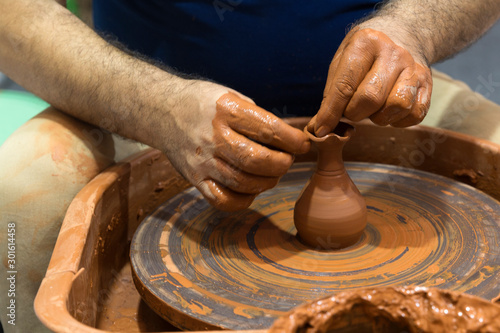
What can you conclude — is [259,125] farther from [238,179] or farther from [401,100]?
[401,100]

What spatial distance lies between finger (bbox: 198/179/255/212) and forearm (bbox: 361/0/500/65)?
0.53 metres

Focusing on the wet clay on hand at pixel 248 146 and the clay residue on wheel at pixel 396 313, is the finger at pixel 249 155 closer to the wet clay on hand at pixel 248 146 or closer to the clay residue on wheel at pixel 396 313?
the wet clay on hand at pixel 248 146

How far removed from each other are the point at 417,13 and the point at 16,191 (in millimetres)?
1198

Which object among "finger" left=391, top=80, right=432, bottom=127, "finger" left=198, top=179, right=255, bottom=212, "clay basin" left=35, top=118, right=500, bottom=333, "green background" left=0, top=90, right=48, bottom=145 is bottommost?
"green background" left=0, top=90, right=48, bottom=145

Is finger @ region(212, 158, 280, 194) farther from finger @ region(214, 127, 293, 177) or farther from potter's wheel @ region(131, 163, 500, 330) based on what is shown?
potter's wheel @ region(131, 163, 500, 330)

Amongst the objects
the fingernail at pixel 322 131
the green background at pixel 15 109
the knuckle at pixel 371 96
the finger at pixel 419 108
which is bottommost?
the green background at pixel 15 109

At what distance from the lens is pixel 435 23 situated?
1.51 metres

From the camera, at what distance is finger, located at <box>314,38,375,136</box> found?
1.08m

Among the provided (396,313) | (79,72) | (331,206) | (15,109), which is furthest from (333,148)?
(15,109)

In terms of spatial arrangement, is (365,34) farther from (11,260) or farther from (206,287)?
(11,260)

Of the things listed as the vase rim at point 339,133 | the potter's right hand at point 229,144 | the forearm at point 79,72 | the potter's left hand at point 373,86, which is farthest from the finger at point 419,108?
the forearm at point 79,72

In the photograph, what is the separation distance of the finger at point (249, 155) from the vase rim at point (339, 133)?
7cm

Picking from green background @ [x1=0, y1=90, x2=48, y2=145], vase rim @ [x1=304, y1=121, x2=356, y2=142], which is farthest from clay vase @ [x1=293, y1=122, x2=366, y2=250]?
green background @ [x1=0, y1=90, x2=48, y2=145]

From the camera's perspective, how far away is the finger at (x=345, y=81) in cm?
108
